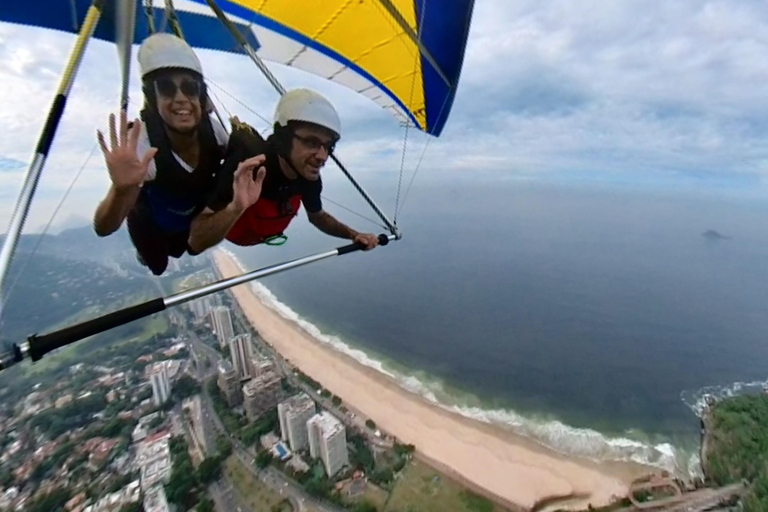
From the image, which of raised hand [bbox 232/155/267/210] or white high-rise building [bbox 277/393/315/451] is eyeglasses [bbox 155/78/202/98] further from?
white high-rise building [bbox 277/393/315/451]

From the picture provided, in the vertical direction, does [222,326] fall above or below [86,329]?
below

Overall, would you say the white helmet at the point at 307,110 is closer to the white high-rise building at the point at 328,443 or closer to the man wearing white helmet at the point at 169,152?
the man wearing white helmet at the point at 169,152

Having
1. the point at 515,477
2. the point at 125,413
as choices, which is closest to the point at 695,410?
the point at 515,477

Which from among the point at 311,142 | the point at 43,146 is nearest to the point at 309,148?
the point at 311,142

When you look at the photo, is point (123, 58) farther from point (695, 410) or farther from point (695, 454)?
point (695, 410)

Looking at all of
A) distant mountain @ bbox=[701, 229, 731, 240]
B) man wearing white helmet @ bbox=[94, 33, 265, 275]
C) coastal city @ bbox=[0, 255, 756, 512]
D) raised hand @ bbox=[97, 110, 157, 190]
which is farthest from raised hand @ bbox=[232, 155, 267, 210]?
distant mountain @ bbox=[701, 229, 731, 240]

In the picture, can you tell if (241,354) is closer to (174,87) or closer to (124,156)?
(174,87)
